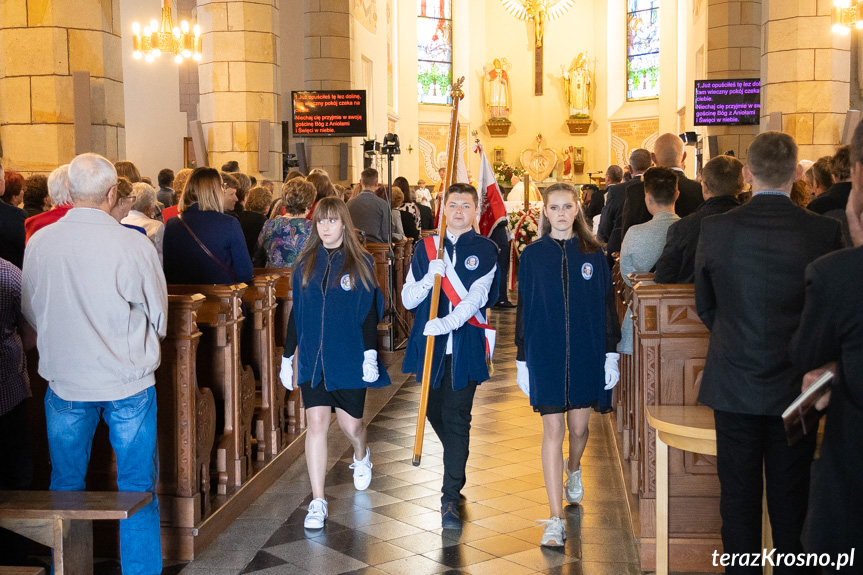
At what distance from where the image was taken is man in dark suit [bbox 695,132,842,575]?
3.19 metres

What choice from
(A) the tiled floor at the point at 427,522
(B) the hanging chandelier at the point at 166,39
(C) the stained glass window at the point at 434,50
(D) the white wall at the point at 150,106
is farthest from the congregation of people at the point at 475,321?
(C) the stained glass window at the point at 434,50

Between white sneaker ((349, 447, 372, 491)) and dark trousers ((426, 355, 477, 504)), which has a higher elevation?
dark trousers ((426, 355, 477, 504))

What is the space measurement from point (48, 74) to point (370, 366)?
4.12m

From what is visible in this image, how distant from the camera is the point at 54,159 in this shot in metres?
7.25

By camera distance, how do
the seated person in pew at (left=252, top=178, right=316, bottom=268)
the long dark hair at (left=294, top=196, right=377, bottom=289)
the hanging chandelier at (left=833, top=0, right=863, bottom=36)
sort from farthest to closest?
the hanging chandelier at (left=833, top=0, right=863, bottom=36)
the seated person in pew at (left=252, top=178, right=316, bottom=268)
the long dark hair at (left=294, top=196, right=377, bottom=289)

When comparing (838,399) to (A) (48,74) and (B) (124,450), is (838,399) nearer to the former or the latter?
(B) (124,450)

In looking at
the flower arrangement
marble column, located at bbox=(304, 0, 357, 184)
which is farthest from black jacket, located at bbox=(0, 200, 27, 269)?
the flower arrangement

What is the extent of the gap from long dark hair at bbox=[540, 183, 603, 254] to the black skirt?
1.25 meters

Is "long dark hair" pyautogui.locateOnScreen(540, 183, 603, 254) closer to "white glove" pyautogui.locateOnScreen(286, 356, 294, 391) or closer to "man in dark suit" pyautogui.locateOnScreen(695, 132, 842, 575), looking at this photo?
"man in dark suit" pyautogui.locateOnScreen(695, 132, 842, 575)

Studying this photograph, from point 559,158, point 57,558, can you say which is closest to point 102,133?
point 57,558

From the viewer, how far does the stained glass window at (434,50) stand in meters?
27.5

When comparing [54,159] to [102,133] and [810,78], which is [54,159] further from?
[810,78]

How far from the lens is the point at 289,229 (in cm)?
643

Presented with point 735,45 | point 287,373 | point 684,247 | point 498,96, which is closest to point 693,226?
Result: point 684,247
